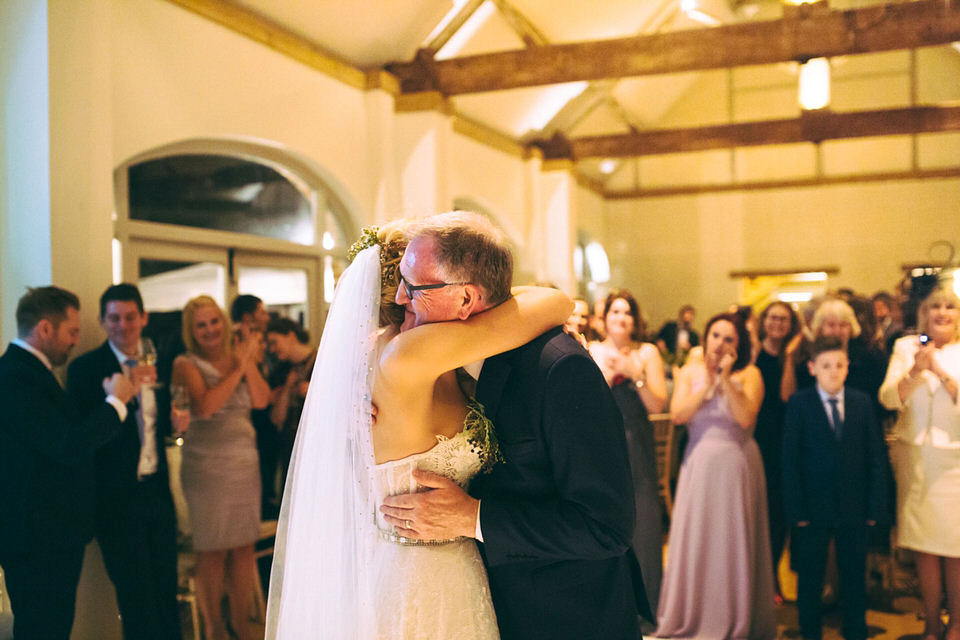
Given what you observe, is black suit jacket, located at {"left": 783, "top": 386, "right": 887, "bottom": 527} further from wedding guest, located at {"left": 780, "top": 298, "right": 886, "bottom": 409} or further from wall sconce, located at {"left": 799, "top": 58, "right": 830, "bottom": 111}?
wall sconce, located at {"left": 799, "top": 58, "right": 830, "bottom": 111}

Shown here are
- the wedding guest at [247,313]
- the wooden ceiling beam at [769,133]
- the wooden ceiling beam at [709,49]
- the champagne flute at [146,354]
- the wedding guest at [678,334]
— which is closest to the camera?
the champagne flute at [146,354]

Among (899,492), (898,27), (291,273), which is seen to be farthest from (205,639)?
(898,27)

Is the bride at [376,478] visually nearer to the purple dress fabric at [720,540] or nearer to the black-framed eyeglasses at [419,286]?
the black-framed eyeglasses at [419,286]

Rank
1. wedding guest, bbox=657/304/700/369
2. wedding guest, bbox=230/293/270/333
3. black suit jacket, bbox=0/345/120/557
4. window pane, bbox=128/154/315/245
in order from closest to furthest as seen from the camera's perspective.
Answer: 1. black suit jacket, bbox=0/345/120/557
2. wedding guest, bbox=230/293/270/333
3. window pane, bbox=128/154/315/245
4. wedding guest, bbox=657/304/700/369

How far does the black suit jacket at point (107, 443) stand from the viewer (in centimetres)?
307

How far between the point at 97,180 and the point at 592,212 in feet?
32.4

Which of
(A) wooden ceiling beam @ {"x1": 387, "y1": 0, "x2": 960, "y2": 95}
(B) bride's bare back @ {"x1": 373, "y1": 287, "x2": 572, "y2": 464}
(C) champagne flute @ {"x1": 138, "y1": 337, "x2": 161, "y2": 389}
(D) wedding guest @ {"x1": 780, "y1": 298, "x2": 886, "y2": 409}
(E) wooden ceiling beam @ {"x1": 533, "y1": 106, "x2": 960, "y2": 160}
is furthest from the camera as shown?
(E) wooden ceiling beam @ {"x1": 533, "y1": 106, "x2": 960, "y2": 160}

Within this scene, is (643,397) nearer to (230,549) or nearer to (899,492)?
(899,492)

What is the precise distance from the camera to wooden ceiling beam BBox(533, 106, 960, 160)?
8.63 metres

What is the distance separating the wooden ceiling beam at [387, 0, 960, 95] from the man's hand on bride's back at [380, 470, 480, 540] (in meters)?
4.96

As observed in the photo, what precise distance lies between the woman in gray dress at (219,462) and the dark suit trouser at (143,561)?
28cm

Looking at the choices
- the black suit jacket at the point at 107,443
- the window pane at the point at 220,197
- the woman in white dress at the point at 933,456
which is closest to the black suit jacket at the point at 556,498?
the black suit jacket at the point at 107,443

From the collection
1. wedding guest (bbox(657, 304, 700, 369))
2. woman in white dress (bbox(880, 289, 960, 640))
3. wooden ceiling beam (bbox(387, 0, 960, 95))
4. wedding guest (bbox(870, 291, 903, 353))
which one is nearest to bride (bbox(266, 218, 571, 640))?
woman in white dress (bbox(880, 289, 960, 640))

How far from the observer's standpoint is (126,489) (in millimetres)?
3125
